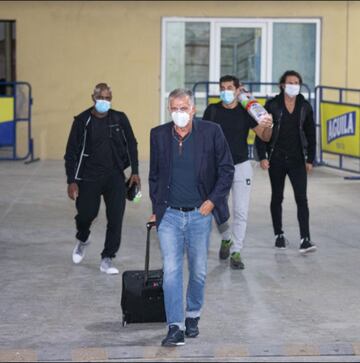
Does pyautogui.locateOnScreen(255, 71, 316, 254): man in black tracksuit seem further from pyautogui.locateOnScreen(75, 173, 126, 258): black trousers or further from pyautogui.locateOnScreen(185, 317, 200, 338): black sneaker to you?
pyautogui.locateOnScreen(185, 317, 200, 338): black sneaker

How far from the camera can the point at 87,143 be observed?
32.4ft

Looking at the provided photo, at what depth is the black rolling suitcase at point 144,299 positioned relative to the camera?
8.02m

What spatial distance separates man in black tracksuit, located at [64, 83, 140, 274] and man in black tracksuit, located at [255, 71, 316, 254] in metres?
1.66

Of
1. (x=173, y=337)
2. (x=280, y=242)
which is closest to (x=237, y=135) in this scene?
(x=280, y=242)

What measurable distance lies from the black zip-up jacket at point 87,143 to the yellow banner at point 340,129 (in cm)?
784

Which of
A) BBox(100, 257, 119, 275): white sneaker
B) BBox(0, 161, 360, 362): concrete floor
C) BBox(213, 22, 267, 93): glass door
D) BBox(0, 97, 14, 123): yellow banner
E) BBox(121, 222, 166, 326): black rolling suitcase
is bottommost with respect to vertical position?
BBox(0, 161, 360, 362): concrete floor

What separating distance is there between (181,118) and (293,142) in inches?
149

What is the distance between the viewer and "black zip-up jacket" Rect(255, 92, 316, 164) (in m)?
11.0

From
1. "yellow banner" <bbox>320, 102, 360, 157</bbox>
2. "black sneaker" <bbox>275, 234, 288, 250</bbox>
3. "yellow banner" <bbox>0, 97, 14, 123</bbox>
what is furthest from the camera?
"yellow banner" <bbox>0, 97, 14, 123</bbox>

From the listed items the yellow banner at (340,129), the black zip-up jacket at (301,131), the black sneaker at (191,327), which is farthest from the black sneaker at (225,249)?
the yellow banner at (340,129)

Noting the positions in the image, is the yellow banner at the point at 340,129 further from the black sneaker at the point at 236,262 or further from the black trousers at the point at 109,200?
the black trousers at the point at 109,200

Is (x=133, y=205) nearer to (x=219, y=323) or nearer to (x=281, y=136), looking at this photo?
(x=281, y=136)

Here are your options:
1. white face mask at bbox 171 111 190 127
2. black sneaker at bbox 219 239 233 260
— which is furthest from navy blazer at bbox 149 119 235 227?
black sneaker at bbox 219 239 233 260

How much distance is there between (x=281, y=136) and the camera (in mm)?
11055
